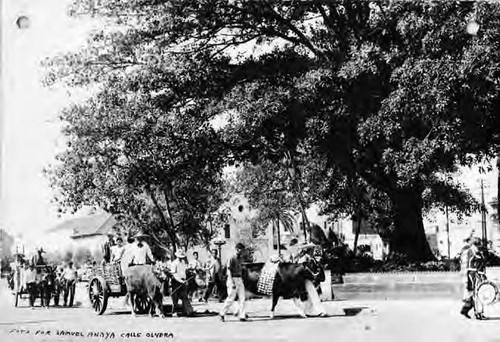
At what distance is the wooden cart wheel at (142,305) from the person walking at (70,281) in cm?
73

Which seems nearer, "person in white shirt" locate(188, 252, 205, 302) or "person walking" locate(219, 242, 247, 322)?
"person walking" locate(219, 242, 247, 322)

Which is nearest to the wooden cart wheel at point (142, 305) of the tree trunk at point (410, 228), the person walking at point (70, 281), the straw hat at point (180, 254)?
the straw hat at point (180, 254)

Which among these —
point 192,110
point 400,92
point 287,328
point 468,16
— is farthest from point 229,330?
point 468,16

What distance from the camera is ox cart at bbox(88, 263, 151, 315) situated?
970 cm

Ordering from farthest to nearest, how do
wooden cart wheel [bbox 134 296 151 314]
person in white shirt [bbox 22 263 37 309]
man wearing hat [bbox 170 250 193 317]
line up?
person in white shirt [bbox 22 263 37 309] → wooden cart wheel [bbox 134 296 151 314] → man wearing hat [bbox 170 250 193 317]

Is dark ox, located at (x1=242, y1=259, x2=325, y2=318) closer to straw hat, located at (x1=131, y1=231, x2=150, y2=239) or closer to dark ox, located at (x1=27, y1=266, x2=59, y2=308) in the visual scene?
straw hat, located at (x1=131, y1=231, x2=150, y2=239)

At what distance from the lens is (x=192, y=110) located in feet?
32.1

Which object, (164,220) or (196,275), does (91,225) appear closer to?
(164,220)

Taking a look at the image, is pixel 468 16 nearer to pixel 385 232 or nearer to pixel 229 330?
pixel 385 232

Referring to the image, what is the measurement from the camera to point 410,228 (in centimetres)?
962

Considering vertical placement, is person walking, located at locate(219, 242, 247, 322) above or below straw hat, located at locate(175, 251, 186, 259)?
below

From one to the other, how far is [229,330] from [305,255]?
1.06 meters

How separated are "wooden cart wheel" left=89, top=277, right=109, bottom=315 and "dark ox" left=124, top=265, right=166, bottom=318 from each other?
26 cm

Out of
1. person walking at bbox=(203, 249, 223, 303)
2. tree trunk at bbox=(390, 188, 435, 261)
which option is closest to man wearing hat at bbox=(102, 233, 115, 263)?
person walking at bbox=(203, 249, 223, 303)
